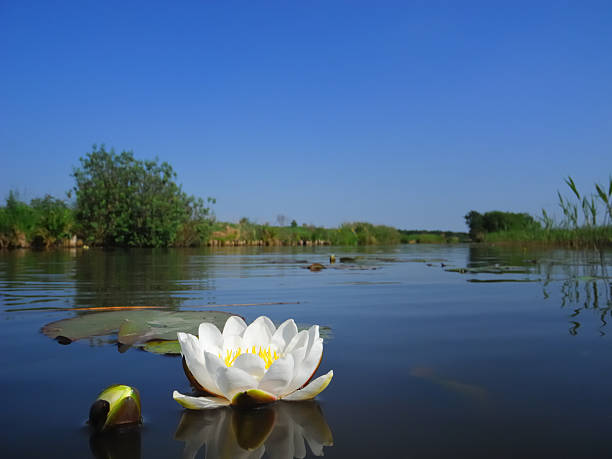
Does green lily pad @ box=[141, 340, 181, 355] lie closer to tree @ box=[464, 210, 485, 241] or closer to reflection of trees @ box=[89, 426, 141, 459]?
reflection of trees @ box=[89, 426, 141, 459]

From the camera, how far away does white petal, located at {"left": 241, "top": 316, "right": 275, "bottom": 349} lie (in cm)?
144

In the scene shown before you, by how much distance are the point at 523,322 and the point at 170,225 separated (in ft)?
67.0

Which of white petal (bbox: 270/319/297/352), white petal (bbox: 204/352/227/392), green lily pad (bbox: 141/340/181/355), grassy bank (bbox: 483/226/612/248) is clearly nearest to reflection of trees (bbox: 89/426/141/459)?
white petal (bbox: 204/352/227/392)

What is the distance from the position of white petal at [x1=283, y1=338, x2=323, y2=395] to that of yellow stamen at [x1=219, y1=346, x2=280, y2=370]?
0.37 ft

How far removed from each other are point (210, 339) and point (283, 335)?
24cm

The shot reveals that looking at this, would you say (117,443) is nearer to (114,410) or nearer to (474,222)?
(114,410)

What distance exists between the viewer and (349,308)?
3408mm

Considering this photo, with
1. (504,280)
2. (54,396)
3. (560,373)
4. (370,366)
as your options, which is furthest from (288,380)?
(504,280)

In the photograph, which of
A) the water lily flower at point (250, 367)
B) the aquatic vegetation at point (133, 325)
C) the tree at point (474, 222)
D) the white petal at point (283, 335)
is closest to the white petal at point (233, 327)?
the water lily flower at point (250, 367)

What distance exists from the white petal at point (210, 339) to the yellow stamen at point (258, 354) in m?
0.03

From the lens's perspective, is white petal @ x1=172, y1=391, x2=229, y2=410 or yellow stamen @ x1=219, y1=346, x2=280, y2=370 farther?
yellow stamen @ x1=219, y1=346, x2=280, y2=370

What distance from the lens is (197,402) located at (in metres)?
1.19

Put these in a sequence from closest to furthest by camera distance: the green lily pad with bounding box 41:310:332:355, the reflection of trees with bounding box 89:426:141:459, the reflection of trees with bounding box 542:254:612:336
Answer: the reflection of trees with bounding box 89:426:141:459, the green lily pad with bounding box 41:310:332:355, the reflection of trees with bounding box 542:254:612:336

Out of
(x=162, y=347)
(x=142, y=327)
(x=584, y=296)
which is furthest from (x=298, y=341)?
(x=584, y=296)
